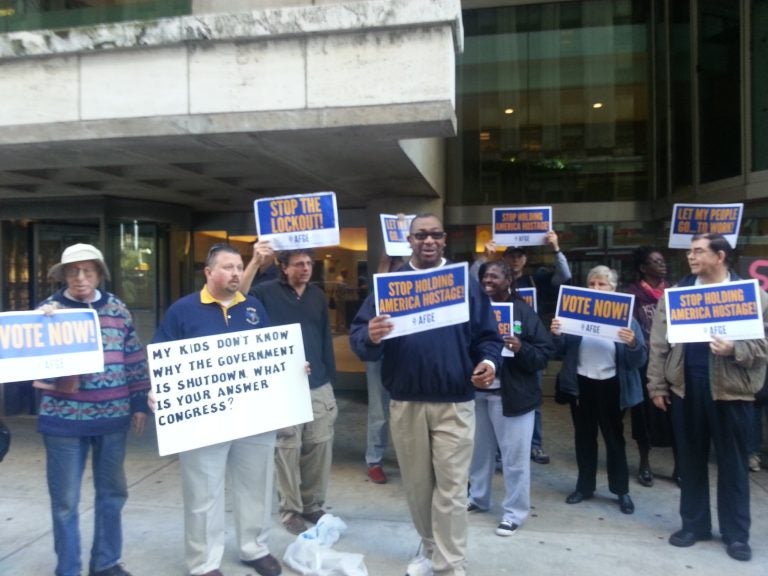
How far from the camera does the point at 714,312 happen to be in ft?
12.8

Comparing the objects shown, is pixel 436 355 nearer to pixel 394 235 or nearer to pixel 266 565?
pixel 266 565

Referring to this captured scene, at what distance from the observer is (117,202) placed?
8.20m

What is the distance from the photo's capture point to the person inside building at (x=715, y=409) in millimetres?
3895

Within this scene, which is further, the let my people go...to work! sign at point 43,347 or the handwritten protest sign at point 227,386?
the handwritten protest sign at point 227,386

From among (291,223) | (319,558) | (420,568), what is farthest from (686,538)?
(291,223)

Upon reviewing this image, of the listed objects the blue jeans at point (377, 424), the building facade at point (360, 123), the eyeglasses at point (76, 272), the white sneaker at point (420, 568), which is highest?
the building facade at point (360, 123)

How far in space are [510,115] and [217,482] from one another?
7563 millimetres

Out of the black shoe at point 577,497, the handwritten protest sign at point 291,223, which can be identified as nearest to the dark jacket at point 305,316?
the handwritten protest sign at point 291,223

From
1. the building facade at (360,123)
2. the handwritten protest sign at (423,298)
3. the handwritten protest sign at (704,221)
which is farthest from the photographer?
the handwritten protest sign at (704,221)

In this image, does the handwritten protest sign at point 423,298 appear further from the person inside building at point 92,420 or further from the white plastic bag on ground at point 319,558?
the person inside building at point 92,420

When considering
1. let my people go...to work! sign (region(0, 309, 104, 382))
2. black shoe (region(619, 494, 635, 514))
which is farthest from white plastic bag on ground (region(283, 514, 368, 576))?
black shoe (region(619, 494, 635, 514))

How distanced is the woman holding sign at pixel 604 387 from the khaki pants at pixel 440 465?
157cm

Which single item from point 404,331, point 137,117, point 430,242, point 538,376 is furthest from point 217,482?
point 137,117

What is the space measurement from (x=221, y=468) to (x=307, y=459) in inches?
36.9
